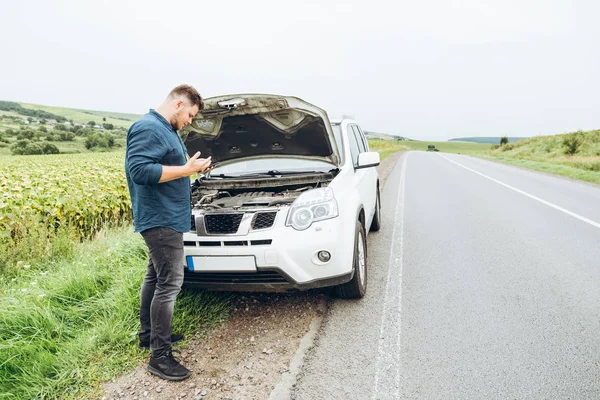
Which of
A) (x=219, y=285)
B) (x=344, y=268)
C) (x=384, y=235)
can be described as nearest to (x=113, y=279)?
(x=219, y=285)

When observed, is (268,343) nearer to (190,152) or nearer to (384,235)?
(190,152)

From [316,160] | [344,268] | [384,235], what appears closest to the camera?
[344,268]

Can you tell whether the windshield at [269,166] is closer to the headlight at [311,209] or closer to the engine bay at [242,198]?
the engine bay at [242,198]

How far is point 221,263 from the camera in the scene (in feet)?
9.86

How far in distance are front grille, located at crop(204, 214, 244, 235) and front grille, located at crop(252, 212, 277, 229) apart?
0.13 meters

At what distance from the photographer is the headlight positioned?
309 cm

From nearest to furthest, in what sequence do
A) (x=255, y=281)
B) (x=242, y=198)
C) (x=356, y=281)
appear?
(x=255, y=281)
(x=356, y=281)
(x=242, y=198)

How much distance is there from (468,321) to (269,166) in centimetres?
267

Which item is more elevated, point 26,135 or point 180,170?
point 26,135

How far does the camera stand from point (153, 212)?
8.01 feet

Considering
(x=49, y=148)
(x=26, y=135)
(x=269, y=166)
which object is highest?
(x=26, y=135)

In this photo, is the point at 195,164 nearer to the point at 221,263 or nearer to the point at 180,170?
the point at 180,170

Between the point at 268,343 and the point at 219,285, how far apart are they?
622 millimetres

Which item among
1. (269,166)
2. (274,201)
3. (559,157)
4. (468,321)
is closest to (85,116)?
(559,157)
